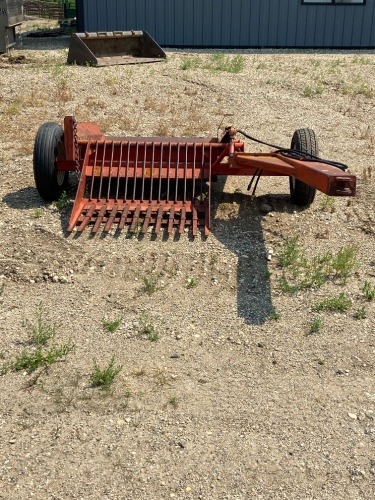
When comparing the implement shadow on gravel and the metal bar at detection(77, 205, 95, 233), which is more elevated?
the metal bar at detection(77, 205, 95, 233)

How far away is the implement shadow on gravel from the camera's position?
4578 mm

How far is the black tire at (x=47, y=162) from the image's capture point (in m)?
5.94

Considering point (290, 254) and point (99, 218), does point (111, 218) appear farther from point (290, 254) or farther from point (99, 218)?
point (290, 254)

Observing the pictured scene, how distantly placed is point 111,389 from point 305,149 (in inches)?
133

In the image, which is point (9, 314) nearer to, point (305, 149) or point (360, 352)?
point (360, 352)

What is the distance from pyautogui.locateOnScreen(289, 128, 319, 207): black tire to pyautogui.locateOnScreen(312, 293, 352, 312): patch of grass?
5.59 feet

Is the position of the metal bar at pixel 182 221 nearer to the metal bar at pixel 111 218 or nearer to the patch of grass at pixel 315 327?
the metal bar at pixel 111 218

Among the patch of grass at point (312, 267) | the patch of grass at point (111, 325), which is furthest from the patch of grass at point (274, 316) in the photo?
the patch of grass at point (111, 325)

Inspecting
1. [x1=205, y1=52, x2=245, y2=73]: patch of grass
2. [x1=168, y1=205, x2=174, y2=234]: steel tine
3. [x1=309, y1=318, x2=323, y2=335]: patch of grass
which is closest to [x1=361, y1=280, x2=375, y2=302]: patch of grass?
[x1=309, y1=318, x2=323, y2=335]: patch of grass

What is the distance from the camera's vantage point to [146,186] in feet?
21.2

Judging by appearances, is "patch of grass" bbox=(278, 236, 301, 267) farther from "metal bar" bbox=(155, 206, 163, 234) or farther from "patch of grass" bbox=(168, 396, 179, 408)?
"patch of grass" bbox=(168, 396, 179, 408)

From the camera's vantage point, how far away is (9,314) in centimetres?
440

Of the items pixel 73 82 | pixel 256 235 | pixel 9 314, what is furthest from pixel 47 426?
pixel 73 82

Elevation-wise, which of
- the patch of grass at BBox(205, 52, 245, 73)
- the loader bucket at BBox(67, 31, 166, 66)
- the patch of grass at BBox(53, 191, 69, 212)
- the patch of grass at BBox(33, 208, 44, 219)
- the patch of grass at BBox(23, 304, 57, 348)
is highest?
the loader bucket at BBox(67, 31, 166, 66)
